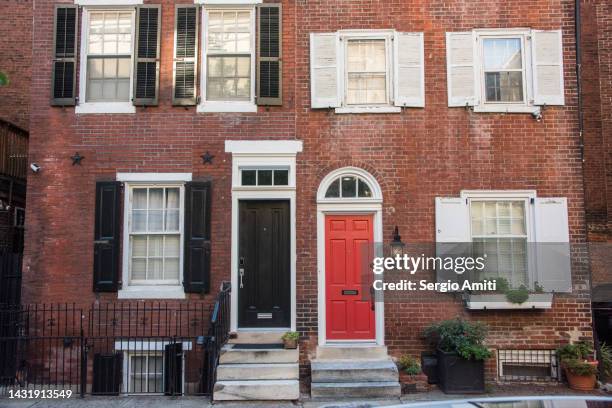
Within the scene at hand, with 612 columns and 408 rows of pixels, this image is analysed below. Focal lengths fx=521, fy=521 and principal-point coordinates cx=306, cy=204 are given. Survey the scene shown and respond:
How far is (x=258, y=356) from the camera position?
845 cm

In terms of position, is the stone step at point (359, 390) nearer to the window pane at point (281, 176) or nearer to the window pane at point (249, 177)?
the window pane at point (281, 176)

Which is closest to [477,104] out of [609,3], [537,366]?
[537,366]

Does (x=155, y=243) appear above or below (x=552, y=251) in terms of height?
above

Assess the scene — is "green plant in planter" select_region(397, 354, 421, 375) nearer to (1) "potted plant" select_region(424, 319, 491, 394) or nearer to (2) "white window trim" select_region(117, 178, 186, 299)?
(1) "potted plant" select_region(424, 319, 491, 394)

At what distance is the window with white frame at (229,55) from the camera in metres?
9.63

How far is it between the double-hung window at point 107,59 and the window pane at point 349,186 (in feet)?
14.0

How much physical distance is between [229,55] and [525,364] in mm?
7629

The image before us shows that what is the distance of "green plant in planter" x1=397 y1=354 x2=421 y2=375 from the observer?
8.57m

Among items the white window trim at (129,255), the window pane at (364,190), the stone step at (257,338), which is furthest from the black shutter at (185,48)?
the stone step at (257,338)

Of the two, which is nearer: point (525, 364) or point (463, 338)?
point (463, 338)

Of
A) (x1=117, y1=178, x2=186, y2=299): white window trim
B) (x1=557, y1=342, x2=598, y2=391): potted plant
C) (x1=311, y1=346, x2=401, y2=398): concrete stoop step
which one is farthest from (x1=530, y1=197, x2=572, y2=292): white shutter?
(x1=117, y1=178, x2=186, y2=299): white window trim

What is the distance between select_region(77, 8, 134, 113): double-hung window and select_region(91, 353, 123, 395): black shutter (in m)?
4.55

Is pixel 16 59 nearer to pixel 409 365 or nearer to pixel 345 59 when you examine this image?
pixel 345 59

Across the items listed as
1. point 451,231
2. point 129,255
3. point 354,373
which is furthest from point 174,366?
point 451,231
